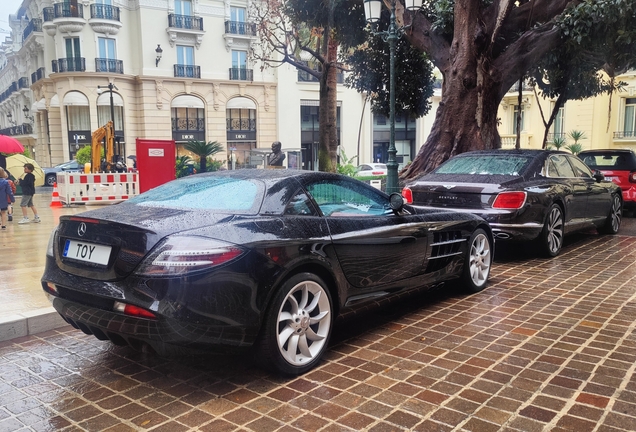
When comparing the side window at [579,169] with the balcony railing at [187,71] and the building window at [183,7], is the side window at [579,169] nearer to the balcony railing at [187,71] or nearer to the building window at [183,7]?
the balcony railing at [187,71]

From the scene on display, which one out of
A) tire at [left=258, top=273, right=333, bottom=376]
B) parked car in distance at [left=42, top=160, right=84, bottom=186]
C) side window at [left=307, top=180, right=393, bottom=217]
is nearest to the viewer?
tire at [left=258, top=273, right=333, bottom=376]

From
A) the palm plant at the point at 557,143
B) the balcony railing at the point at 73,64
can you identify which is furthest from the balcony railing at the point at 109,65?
the palm plant at the point at 557,143

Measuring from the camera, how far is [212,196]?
151 inches

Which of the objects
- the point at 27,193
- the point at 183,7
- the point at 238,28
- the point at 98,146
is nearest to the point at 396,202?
the point at 27,193

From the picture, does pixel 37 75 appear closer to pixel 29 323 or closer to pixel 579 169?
pixel 579 169

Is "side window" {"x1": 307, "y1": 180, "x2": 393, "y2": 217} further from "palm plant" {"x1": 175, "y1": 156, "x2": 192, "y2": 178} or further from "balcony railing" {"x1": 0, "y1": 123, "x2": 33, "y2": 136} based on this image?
"balcony railing" {"x1": 0, "y1": 123, "x2": 33, "y2": 136}

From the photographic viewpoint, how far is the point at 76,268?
3410 millimetres

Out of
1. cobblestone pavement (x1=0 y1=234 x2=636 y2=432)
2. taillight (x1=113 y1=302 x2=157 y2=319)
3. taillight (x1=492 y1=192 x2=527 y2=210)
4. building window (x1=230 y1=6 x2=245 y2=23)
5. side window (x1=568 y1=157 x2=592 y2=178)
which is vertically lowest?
cobblestone pavement (x1=0 y1=234 x2=636 y2=432)

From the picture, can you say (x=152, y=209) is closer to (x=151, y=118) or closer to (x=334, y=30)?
(x=334, y=30)

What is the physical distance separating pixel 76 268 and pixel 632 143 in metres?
37.8

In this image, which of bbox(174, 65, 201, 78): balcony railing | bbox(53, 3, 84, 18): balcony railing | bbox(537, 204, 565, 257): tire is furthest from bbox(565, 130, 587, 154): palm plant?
bbox(53, 3, 84, 18): balcony railing

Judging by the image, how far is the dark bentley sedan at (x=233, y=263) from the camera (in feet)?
10.1

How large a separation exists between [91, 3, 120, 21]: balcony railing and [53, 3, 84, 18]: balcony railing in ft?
2.64

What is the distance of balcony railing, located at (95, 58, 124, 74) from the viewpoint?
116 feet
